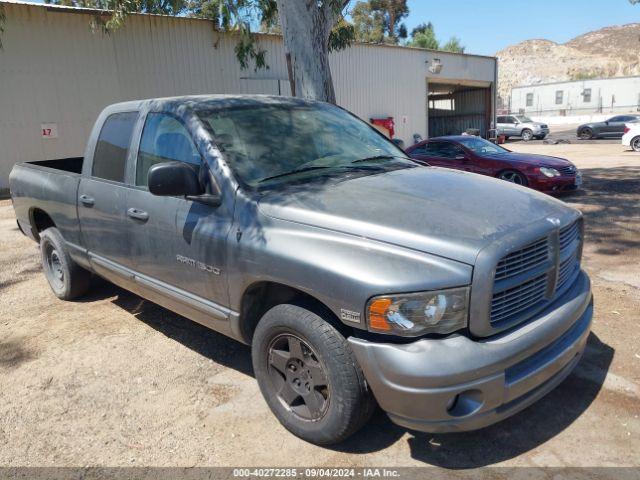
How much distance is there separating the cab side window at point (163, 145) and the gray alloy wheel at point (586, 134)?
31230 millimetres

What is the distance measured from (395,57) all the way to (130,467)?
23708 mm

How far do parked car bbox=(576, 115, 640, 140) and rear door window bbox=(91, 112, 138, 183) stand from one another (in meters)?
30.6

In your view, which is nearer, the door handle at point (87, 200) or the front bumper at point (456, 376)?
the front bumper at point (456, 376)

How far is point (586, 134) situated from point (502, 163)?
76.9 ft

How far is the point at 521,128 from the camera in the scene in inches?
1331

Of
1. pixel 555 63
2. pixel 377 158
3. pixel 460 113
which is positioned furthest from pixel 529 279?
pixel 555 63

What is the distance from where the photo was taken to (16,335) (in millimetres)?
4668

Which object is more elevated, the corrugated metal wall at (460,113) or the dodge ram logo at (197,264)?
the corrugated metal wall at (460,113)

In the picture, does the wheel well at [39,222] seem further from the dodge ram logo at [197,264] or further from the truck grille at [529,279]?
the truck grille at [529,279]

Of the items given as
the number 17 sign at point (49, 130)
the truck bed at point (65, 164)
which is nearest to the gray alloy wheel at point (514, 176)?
the truck bed at point (65, 164)

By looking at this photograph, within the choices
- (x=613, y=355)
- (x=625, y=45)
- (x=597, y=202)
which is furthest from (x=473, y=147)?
(x=625, y=45)

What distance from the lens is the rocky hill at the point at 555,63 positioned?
87625mm

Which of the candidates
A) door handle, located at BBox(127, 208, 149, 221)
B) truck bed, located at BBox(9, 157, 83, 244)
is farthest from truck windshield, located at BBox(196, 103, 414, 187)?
truck bed, located at BBox(9, 157, 83, 244)

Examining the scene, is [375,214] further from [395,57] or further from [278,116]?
[395,57]
